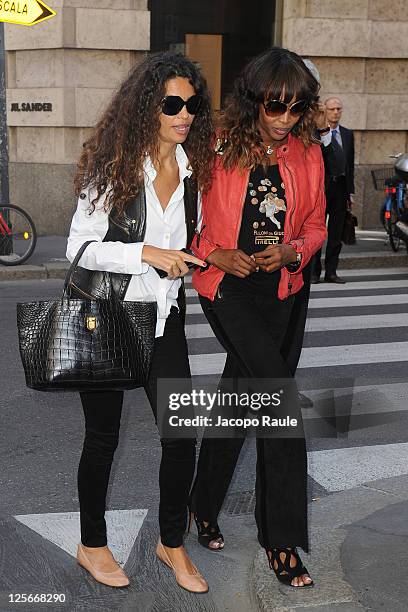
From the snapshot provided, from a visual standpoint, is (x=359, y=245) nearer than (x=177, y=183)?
No

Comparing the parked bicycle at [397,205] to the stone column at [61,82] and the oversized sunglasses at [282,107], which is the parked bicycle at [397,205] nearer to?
the stone column at [61,82]

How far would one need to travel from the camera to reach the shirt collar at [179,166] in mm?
3361

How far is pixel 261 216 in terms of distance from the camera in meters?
3.54

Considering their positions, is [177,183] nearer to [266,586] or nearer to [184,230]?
[184,230]

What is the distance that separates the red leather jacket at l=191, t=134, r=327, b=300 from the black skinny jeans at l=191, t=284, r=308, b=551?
0.08 meters

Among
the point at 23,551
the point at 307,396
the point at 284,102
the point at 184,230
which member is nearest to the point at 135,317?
the point at 184,230

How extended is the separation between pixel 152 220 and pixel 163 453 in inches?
32.1

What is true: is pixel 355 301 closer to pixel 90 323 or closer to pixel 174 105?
pixel 174 105

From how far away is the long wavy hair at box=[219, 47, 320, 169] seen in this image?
3.47 meters

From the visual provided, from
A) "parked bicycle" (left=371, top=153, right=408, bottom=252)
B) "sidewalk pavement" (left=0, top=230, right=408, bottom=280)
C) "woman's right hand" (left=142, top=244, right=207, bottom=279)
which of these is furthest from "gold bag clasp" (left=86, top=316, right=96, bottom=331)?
"parked bicycle" (left=371, top=153, right=408, bottom=252)

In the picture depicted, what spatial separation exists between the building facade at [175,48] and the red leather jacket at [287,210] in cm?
1038

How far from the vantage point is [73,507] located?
433cm

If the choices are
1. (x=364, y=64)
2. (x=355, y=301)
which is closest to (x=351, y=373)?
(x=355, y=301)

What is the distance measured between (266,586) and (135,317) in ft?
3.49
